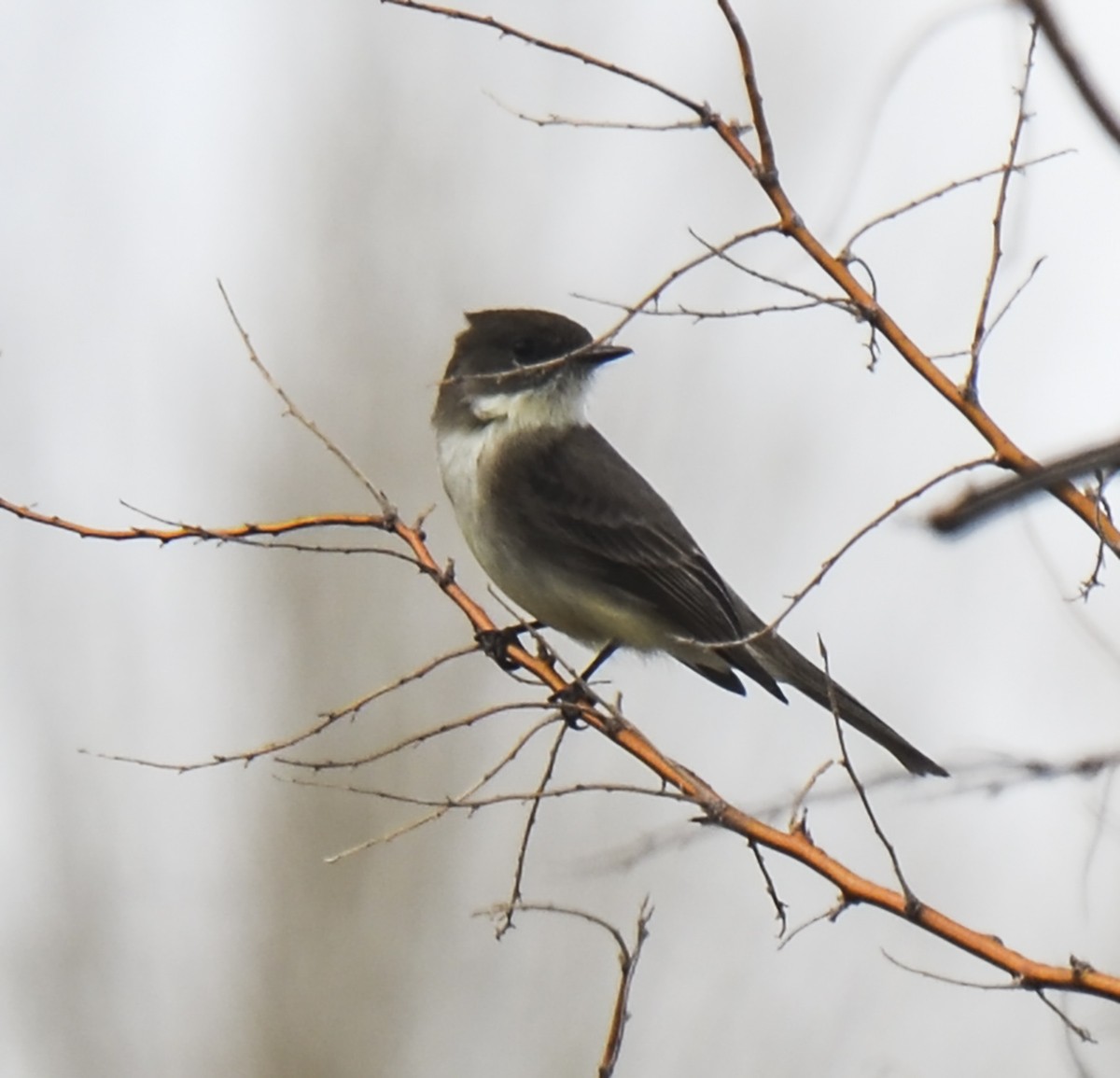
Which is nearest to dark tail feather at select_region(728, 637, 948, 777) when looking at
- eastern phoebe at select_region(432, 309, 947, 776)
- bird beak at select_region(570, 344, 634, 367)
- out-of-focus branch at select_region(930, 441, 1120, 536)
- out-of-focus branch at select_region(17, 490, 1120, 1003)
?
eastern phoebe at select_region(432, 309, 947, 776)

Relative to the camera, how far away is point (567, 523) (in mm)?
5734

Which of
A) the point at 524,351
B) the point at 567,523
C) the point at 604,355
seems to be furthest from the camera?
the point at 524,351

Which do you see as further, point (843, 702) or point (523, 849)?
point (843, 702)

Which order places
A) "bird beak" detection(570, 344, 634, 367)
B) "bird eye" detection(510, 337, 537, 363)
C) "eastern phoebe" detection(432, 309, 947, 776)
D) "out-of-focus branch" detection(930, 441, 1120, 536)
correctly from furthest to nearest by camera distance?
"bird eye" detection(510, 337, 537, 363) < "eastern phoebe" detection(432, 309, 947, 776) < "bird beak" detection(570, 344, 634, 367) < "out-of-focus branch" detection(930, 441, 1120, 536)

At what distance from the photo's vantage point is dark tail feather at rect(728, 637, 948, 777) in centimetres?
506

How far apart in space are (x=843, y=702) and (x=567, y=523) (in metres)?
1.06

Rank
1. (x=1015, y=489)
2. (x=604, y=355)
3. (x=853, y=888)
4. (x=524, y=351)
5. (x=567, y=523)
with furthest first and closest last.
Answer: (x=524, y=351), (x=567, y=523), (x=604, y=355), (x=853, y=888), (x=1015, y=489)

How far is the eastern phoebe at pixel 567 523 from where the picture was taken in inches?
218

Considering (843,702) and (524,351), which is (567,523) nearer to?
(524,351)

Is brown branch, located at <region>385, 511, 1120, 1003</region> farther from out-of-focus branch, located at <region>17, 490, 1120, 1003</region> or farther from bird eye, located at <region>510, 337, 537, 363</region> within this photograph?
bird eye, located at <region>510, 337, 537, 363</region>

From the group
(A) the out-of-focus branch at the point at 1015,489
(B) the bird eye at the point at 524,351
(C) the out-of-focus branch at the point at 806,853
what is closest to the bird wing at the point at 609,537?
(B) the bird eye at the point at 524,351

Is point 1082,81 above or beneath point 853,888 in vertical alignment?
above

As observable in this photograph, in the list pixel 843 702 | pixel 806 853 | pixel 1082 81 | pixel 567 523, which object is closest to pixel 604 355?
pixel 567 523

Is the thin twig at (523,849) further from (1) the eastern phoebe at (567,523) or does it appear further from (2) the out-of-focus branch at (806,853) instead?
(1) the eastern phoebe at (567,523)
